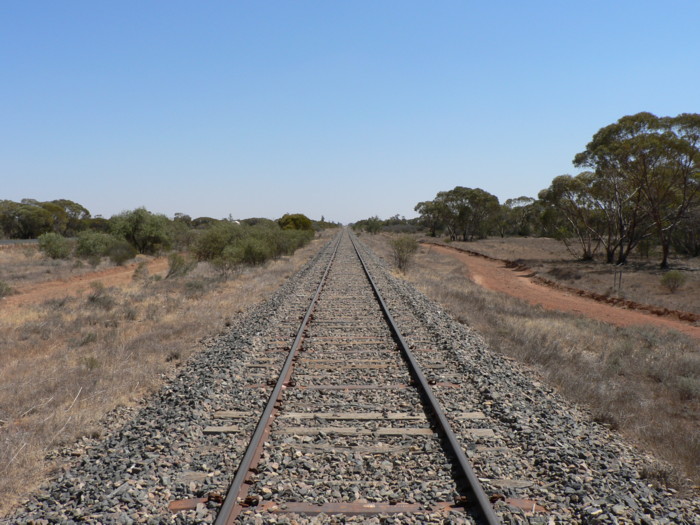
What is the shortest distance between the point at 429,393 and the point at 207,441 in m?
2.89

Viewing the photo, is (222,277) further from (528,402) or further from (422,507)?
(422,507)

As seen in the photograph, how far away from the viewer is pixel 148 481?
4.44m

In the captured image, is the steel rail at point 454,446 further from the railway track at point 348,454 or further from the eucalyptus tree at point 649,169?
the eucalyptus tree at point 649,169

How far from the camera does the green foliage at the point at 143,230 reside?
46.8 metres

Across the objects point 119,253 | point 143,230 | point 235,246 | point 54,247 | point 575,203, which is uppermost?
point 575,203

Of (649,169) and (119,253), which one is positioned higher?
(649,169)

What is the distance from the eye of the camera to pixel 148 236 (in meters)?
48.3

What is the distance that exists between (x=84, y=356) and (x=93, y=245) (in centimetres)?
3587

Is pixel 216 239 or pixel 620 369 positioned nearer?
pixel 620 369

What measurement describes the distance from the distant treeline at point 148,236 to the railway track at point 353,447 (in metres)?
19.4

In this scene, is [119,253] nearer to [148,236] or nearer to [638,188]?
[148,236]

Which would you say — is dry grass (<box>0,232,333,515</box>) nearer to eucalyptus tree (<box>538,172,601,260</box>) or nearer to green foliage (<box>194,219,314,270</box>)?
green foliage (<box>194,219,314,270</box>)

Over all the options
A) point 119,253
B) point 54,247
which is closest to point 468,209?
point 119,253

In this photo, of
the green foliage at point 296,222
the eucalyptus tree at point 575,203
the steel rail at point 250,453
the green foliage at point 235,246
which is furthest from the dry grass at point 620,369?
the green foliage at point 296,222
